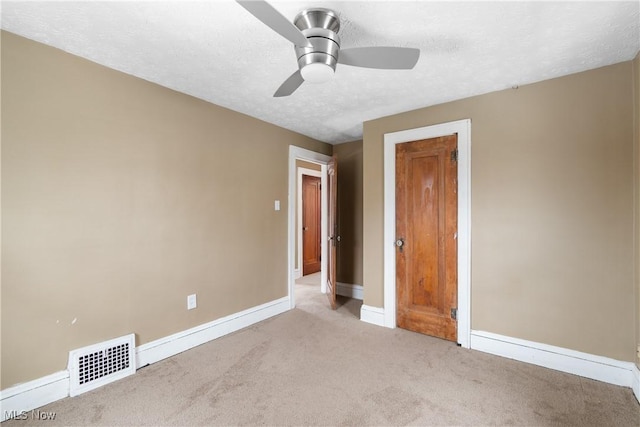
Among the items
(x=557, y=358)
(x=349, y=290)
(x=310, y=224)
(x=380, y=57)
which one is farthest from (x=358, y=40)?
(x=310, y=224)

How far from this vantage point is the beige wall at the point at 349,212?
4.29m

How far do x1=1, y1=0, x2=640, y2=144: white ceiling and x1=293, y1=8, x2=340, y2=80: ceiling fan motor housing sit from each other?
0.04 metres

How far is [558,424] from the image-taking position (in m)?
1.68

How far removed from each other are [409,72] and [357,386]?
7.72ft

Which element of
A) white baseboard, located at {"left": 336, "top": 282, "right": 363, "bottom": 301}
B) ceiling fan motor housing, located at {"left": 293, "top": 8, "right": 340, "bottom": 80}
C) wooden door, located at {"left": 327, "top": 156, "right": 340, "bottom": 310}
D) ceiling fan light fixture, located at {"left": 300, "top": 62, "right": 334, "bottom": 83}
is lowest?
white baseboard, located at {"left": 336, "top": 282, "right": 363, "bottom": 301}

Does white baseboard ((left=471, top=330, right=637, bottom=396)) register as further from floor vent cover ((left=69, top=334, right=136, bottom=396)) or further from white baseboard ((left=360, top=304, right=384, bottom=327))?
floor vent cover ((left=69, top=334, right=136, bottom=396))

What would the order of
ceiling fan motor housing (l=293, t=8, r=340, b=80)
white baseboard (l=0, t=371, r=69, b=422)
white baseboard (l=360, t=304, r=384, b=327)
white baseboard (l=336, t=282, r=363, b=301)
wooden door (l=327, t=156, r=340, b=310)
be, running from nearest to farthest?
ceiling fan motor housing (l=293, t=8, r=340, b=80) < white baseboard (l=0, t=371, r=69, b=422) < white baseboard (l=360, t=304, r=384, b=327) < wooden door (l=327, t=156, r=340, b=310) < white baseboard (l=336, t=282, r=363, b=301)

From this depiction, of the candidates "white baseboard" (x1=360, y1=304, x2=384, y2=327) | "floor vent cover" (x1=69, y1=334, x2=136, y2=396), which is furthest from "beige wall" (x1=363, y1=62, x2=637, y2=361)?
"floor vent cover" (x1=69, y1=334, x2=136, y2=396)

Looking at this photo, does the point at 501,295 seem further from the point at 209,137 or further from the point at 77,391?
the point at 77,391

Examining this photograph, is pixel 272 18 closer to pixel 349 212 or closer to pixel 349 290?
pixel 349 212

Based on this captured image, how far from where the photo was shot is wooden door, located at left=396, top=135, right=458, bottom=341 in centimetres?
276

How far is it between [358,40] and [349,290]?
11.3 feet

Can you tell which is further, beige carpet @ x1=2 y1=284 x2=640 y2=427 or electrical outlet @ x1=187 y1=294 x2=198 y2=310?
electrical outlet @ x1=187 y1=294 x2=198 y2=310

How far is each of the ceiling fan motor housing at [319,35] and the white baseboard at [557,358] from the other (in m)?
2.60
